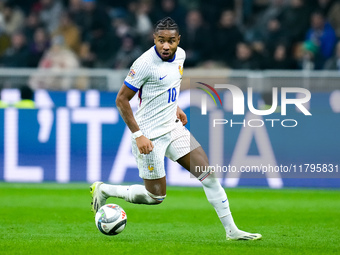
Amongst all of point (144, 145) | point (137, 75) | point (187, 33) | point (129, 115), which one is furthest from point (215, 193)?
point (187, 33)

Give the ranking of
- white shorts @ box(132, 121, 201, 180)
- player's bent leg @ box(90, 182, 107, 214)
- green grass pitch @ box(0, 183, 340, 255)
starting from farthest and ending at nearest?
player's bent leg @ box(90, 182, 107, 214) < white shorts @ box(132, 121, 201, 180) < green grass pitch @ box(0, 183, 340, 255)

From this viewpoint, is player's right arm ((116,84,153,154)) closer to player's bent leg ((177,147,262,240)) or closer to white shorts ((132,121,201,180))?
white shorts ((132,121,201,180))

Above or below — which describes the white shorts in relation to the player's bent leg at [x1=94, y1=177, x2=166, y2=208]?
above

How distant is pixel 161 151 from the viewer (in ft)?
24.2

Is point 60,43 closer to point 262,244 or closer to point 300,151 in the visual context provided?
point 300,151

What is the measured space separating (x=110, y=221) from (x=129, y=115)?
1093 millimetres

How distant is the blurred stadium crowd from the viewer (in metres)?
14.3

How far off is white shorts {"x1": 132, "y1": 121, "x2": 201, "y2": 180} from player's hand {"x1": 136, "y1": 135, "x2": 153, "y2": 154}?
31cm

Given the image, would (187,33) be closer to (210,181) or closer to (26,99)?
(26,99)

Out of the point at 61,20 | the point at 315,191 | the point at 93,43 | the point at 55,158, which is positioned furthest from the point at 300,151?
the point at 61,20

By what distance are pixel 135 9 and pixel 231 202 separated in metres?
6.67

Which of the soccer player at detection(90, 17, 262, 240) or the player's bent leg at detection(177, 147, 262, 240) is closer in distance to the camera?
the soccer player at detection(90, 17, 262, 240)

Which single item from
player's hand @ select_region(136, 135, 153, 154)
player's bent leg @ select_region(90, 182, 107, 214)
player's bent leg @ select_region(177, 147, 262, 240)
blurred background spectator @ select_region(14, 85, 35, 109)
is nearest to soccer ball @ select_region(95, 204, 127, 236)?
player's bent leg @ select_region(90, 182, 107, 214)

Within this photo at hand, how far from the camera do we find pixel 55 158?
1282 centimetres
